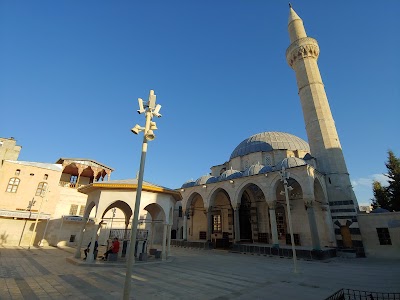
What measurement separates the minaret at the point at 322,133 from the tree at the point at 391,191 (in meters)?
9.24

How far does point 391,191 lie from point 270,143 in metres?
15.5

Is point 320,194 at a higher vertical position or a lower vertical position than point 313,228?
higher

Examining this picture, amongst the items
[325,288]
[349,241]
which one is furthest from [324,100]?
[325,288]

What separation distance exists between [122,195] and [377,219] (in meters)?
20.5

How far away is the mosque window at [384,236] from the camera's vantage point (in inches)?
685

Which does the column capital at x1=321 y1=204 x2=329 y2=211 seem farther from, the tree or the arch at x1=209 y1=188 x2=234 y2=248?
the tree

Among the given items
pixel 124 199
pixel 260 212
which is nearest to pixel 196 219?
pixel 260 212

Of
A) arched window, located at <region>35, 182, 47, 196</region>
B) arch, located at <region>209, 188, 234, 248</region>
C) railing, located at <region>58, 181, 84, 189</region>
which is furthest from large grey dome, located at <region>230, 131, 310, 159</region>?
arched window, located at <region>35, 182, 47, 196</region>

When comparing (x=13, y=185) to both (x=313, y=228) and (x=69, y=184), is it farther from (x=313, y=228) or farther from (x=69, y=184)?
(x=313, y=228)

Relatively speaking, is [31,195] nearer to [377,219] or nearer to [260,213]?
[260,213]

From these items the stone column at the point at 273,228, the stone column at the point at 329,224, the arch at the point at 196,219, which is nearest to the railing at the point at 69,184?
the arch at the point at 196,219

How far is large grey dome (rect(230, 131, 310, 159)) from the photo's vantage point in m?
28.2

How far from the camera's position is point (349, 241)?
19188 mm

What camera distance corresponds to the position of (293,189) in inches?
894
